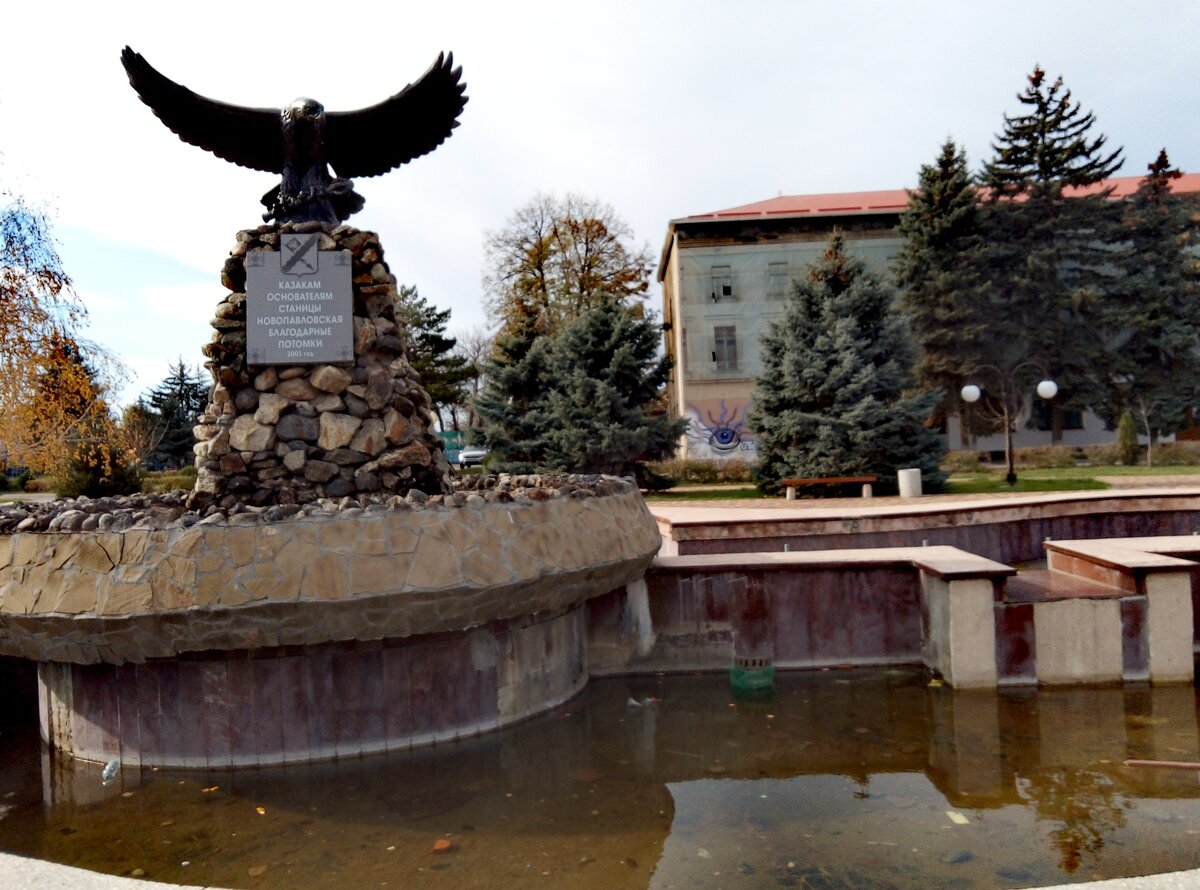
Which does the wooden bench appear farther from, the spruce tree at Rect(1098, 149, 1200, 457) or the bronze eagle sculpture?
the spruce tree at Rect(1098, 149, 1200, 457)

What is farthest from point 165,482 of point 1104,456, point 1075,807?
point 1104,456

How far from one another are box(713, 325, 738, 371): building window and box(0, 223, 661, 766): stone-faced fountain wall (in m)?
30.4

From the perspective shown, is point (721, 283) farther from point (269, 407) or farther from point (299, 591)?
point (299, 591)

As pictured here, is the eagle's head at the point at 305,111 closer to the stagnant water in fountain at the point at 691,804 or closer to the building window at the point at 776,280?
the stagnant water in fountain at the point at 691,804

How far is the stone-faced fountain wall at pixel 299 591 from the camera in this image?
14.7 ft

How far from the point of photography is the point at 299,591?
4445 mm

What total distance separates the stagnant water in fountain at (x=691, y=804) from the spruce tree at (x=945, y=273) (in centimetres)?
2985

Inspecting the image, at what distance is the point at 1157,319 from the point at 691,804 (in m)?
36.3

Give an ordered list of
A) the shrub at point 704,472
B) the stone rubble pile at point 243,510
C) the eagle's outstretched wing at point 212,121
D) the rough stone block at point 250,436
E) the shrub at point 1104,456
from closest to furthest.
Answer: the stone rubble pile at point 243,510 → the rough stone block at point 250,436 → the eagle's outstretched wing at point 212,121 → the shrub at point 704,472 → the shrub at point 1104,456

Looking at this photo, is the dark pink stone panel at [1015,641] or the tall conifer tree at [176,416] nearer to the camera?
the dark pink stone panel at [1015,641]

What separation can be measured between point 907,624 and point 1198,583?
7.05 feet

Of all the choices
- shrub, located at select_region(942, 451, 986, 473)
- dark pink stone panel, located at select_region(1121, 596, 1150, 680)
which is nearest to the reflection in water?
dark pink stone panel, located at select_region(1121, 596, 1150, 680)

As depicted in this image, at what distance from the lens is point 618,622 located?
673cm

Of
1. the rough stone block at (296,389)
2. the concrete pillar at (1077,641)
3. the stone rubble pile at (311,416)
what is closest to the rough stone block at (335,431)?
the stone rubble pile at (311,416)
